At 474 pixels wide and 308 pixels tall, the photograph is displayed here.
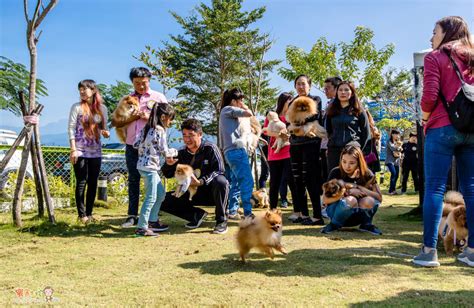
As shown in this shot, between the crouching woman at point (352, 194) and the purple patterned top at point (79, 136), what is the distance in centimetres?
289

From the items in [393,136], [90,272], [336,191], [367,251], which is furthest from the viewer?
[393,136]

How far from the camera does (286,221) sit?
17.6 feet

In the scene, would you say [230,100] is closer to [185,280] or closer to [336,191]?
[336,191]

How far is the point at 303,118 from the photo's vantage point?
516 centimetres

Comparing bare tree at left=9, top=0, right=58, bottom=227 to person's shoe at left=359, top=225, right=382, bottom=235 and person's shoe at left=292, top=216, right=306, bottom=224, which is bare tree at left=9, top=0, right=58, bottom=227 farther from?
person's shoe at left=359, top=225, right=382, bottom=235

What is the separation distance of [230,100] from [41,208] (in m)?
2.80

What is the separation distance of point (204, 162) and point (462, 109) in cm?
283

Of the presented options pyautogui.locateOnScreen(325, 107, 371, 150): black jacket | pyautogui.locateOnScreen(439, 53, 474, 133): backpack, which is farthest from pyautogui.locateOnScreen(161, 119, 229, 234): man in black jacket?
pyautogui.locateOnScreen(439, 53, 474, 133): backpack

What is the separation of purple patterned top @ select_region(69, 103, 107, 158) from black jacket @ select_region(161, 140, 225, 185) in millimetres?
961

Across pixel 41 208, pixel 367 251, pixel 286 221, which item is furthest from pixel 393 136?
pixel 41 208

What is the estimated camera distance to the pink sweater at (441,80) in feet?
9.75

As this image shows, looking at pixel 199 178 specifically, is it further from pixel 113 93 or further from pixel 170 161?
pixel 113 93

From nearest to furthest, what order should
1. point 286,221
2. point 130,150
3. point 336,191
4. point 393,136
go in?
1. point 336,191
2. point 130,150
3. point 286,221
4. point 393,136

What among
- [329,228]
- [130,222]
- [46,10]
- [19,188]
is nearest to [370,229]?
[329,228]
